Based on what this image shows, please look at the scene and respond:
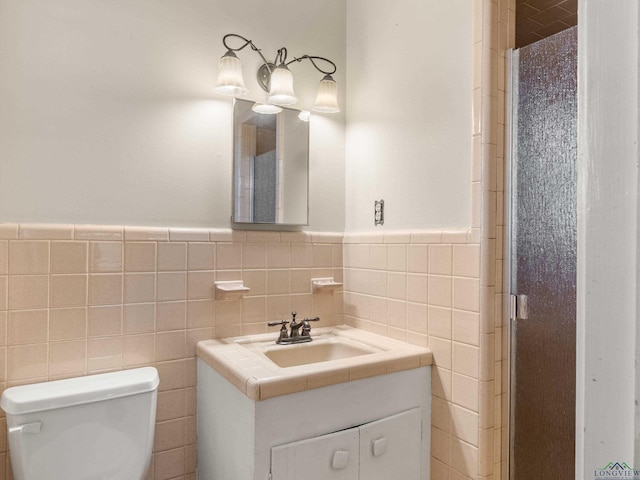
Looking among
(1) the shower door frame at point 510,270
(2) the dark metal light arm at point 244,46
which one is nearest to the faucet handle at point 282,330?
(1) the shower door frame at point 510,270

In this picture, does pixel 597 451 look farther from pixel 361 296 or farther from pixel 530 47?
pixel 361 296

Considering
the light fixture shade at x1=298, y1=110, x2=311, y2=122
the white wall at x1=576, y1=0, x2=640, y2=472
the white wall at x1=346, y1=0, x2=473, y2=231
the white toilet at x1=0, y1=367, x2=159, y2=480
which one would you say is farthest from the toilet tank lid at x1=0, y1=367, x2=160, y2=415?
the white wall at x1=576, y1=0, x2=640, y2=472

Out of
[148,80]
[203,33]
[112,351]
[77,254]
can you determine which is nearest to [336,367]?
[112,351]

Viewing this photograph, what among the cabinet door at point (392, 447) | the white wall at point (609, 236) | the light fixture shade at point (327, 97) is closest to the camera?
the white wall at point (609, 236)

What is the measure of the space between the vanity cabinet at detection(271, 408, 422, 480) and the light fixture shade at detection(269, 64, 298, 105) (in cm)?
132

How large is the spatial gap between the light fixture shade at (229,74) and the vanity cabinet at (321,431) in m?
1.10

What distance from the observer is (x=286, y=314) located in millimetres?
1851

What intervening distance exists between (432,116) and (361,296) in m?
0.85

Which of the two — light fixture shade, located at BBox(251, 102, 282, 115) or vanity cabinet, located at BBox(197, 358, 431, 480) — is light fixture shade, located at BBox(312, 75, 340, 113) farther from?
vanity cabinet, located at BBox(197, 358, 431, 480)

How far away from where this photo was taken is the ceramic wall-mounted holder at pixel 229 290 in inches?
64.6

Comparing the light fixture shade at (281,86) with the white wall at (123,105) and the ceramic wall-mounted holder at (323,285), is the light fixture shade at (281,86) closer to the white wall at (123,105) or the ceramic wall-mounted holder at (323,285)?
the white wall at (123,105)

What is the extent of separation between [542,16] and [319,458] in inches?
86.7

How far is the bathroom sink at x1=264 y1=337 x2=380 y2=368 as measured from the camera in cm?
163

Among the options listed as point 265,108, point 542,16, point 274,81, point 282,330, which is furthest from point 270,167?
point 542,16
